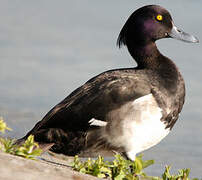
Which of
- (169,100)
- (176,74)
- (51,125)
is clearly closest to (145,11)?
(176,74)

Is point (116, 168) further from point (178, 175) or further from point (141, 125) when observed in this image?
point (141, 125)

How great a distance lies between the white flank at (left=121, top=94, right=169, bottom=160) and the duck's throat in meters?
1.22

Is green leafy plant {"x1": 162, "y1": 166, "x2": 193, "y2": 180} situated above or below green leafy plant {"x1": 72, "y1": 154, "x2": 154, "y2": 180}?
below

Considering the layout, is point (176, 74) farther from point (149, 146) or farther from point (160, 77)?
point (149, 146)

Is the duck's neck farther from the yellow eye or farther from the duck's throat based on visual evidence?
the yellow eye

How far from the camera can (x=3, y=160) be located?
262 cm

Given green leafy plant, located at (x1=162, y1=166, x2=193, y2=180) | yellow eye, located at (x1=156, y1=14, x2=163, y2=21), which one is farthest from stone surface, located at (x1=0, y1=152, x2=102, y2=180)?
yellow eye, located at (x1=156, y1=14, x2=163, y2=21)

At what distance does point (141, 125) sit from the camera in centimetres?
552

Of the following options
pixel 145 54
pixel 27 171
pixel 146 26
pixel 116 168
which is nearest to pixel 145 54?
pixel 145 54

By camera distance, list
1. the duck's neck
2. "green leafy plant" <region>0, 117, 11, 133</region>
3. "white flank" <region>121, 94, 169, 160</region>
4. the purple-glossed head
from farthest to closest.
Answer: the purple-glossed head → the duck's neck → "white flank" <region>121, 94, 169, 160</region> → "green leafy plant" <region>0, 117, 11, 133</region>

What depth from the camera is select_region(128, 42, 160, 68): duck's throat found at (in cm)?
688

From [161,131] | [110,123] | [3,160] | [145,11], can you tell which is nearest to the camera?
[3,160]

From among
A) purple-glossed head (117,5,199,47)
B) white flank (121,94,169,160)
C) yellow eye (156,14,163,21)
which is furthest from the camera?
yellow eye (156,14,163,21)

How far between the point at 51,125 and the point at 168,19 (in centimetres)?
323
